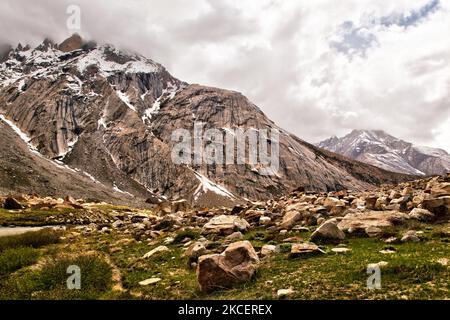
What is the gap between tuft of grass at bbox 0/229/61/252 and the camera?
29.5m

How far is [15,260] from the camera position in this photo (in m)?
22.3

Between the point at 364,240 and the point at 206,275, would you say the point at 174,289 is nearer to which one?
the point at 206,275

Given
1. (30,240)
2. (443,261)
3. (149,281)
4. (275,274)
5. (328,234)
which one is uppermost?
(328,234)

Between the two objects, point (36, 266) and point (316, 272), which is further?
point (36, 266)

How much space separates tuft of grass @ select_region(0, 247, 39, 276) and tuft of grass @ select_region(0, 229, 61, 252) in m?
4.30

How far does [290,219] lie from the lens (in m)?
29.9

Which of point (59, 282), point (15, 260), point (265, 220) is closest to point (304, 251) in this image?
point (59, 282)

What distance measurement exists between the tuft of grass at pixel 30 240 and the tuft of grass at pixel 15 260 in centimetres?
430

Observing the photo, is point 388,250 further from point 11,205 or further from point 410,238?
point 11,205

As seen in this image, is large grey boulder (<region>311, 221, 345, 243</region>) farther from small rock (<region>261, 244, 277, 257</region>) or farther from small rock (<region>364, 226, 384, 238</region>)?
small rock (<region>261, 244, 277, 257</region>)

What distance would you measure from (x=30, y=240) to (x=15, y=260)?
11.5m

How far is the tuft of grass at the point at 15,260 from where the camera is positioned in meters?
21.1
